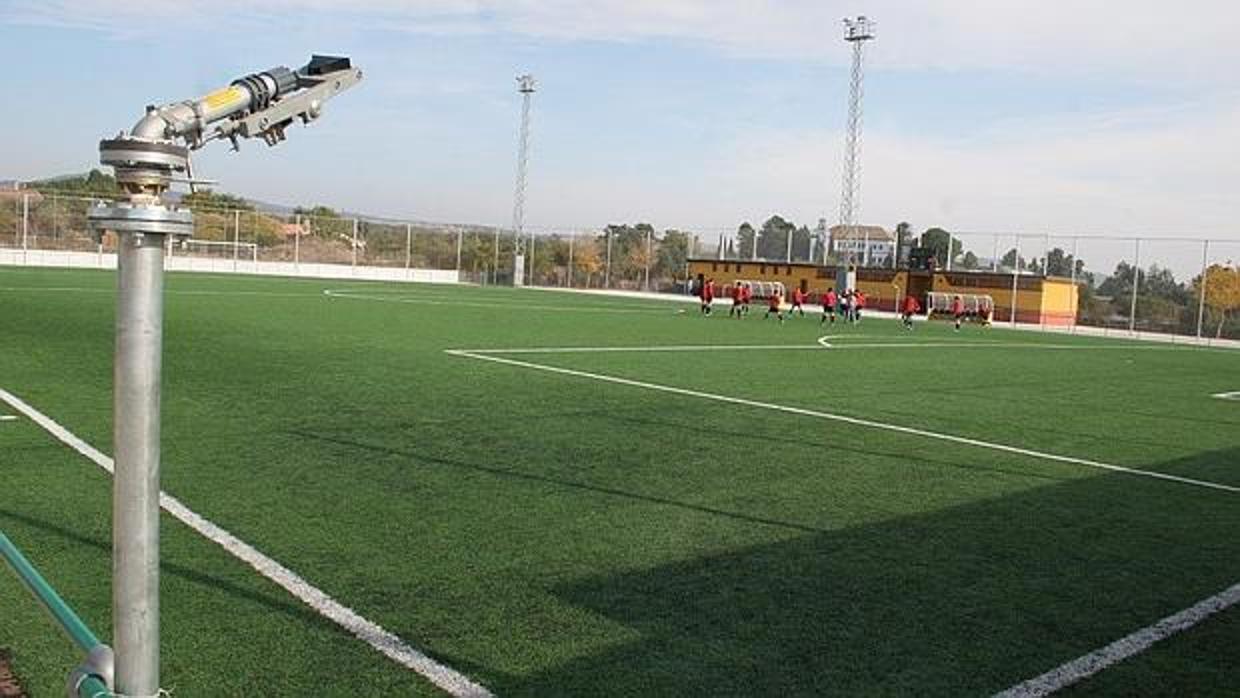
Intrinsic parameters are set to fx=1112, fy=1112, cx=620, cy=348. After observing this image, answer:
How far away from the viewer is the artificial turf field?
4.81 meters

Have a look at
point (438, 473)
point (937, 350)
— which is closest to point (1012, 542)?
point (438, 473)

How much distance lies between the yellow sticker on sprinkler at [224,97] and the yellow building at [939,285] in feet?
168

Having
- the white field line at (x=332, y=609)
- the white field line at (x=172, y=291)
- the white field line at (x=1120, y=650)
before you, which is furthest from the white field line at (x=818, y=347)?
the white field line at (x=1120, y=650)

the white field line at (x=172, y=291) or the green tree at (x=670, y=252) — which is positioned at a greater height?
the green tree at (x=670, y=252)

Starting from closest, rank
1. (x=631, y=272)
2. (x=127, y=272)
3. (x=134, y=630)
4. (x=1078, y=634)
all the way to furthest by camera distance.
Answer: (x=127, y=272), (x=134, y=630), (x=1078, y=634), (x=631, y=272)

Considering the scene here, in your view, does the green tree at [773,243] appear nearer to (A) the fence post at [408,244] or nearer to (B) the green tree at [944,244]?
(B) the green tree at [944,244]

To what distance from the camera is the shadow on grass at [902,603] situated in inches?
A: 184

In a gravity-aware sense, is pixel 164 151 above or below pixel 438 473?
above

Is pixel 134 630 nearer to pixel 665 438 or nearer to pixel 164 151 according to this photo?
pixel 164 151

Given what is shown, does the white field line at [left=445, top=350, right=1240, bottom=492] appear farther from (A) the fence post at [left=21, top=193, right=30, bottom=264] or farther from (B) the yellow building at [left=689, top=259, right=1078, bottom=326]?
(A) the fence post at [left=21, top=193, right=30, bottom=264]

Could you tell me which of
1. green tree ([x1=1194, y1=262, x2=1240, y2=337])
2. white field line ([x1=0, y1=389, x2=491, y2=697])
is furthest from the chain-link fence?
white field line ([x1=0, y1=389, x2=491, y2=697])

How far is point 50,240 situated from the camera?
185 ft

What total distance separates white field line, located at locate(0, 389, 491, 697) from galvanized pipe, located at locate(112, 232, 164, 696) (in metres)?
1.32

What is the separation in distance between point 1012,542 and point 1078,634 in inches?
75.7
